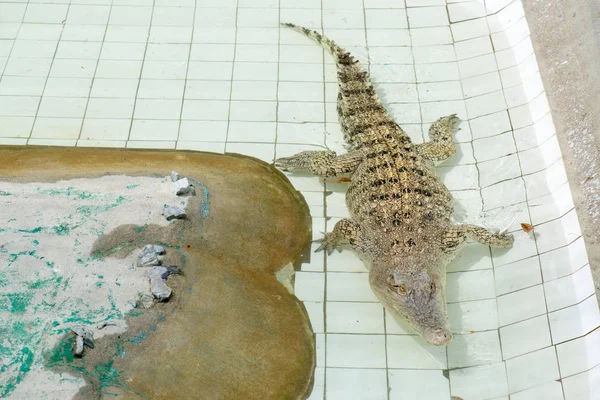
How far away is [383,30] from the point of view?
5.63 metres

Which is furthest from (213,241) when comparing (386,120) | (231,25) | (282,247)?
(231,25)

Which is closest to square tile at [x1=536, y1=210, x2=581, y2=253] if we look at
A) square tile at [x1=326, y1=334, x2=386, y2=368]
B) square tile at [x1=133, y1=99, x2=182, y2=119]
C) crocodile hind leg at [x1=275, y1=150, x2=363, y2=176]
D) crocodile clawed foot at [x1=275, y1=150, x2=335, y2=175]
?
square tile at [x1=326, y1=334, x2=386, y2=368]

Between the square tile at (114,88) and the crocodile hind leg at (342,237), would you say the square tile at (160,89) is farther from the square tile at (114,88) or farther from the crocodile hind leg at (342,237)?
the crocodile hind leg at (342,237)

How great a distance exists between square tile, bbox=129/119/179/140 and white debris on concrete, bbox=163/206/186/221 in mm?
936

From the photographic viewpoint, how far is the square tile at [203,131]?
496 cm

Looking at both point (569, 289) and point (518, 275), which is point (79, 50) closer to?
point (518, 275)

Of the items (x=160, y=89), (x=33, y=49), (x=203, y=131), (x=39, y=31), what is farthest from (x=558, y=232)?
(x=39, y=31)

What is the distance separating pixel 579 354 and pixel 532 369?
0.28 metres

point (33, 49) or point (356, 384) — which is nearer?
point (356, 384)

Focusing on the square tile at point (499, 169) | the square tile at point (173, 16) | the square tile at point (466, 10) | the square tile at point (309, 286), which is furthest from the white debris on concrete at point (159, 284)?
the square tile at point (466, 10)

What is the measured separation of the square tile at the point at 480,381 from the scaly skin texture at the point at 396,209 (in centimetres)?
35

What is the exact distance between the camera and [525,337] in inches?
148

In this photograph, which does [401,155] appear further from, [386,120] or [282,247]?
[282,247]

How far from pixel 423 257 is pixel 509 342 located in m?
0.74
